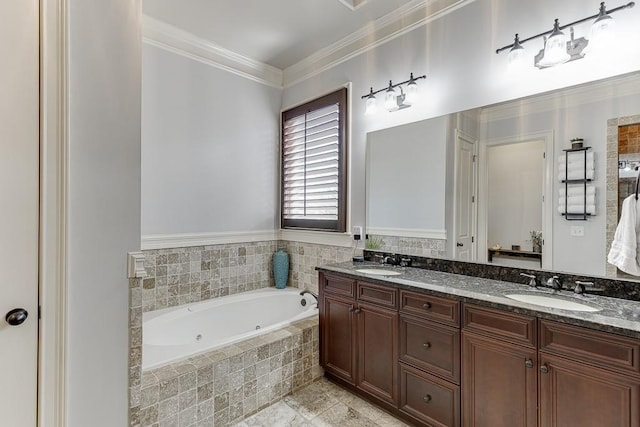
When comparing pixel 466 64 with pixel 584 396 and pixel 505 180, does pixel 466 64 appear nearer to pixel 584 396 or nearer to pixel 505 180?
pixel 505 180

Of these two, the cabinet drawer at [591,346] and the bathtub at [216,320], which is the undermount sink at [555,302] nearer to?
the cabinet drawer at [591,346]

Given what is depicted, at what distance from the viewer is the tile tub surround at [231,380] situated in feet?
5.57

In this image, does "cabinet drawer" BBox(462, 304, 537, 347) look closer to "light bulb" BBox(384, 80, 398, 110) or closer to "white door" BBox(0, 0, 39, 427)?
"light bulb" BBox(384, 80, 398, 110)

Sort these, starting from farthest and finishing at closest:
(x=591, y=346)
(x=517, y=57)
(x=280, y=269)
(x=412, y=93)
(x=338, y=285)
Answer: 1. (x=280, y=269)
2. (x=412, y=93)
3. (x=338, y=285)
4. (x=517, y=57)
5. (x=591, y=346)

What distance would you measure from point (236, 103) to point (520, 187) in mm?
2704

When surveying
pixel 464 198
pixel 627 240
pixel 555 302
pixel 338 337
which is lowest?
pixel 338 337

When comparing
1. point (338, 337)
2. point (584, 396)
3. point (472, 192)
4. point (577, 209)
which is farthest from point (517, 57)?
point (338, 337)

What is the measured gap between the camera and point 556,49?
5.70ft

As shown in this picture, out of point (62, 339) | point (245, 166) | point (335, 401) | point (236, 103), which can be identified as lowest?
point (335, 401)

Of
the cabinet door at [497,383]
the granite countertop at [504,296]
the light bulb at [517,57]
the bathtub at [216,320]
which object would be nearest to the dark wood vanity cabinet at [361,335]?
the granite countertop at [504,296]

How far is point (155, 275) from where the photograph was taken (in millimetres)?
2686

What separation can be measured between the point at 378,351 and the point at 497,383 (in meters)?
0.74

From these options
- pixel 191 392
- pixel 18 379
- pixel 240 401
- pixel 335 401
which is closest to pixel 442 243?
pixel 335 401

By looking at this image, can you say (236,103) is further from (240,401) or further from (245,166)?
(240,401)
